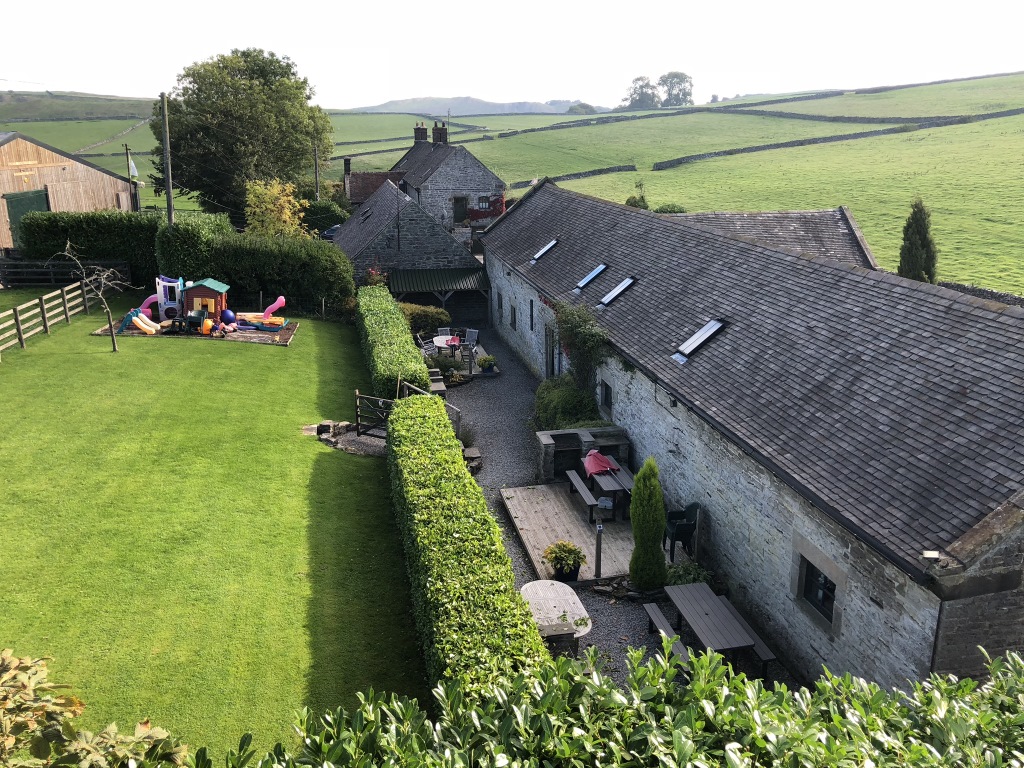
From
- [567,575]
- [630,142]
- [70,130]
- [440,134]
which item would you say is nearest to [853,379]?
[567,575]

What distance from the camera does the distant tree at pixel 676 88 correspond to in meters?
171

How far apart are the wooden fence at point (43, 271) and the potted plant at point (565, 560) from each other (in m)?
25.1

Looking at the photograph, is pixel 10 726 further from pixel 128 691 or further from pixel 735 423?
pixel 735 423

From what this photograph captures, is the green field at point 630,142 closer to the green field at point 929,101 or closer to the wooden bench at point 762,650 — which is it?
the green field at point 929,101

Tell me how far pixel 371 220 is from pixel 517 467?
21.3 meters

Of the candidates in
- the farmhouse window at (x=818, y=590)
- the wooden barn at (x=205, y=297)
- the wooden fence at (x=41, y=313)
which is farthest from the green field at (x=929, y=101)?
the farmhouse window at (x=818, y=590)

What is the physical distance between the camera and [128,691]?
9969mm

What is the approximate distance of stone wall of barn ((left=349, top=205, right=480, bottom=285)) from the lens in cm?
3262

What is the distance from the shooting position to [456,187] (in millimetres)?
49750

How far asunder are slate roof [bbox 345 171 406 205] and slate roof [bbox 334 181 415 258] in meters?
14.4

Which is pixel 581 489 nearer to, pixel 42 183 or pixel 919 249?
pixel 919 249

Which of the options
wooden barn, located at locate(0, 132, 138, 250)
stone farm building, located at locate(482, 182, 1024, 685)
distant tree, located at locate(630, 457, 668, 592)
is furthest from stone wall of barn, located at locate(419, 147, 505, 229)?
distant tree, located at locate(630, 457, 668, 592)

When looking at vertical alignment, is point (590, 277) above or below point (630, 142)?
below

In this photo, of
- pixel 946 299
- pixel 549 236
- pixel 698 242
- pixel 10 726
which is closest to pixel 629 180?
pixel 549 236
